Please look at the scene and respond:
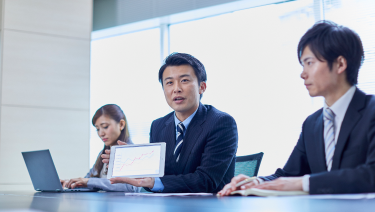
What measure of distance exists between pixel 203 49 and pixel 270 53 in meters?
0.92

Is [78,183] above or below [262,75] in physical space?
→ below

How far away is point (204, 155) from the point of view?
229 centimetres

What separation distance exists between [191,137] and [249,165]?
0.52 metres

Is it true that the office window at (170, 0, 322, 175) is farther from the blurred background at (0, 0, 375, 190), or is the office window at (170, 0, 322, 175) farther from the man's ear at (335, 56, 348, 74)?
the man's ear at (335, 56, 348, 74)

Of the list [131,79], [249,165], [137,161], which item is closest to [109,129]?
Result: [249,165]

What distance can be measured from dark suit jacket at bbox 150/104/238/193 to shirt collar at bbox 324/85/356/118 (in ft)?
2.67

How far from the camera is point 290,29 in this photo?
450 cm

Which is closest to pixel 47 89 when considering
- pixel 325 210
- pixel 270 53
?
pixel 270 53

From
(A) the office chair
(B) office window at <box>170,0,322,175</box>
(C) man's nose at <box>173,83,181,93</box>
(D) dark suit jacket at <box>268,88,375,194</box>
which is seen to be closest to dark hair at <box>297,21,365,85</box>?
(D) dark suit jacket at <box>268,88,375,194</box>

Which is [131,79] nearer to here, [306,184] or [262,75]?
[262,75]

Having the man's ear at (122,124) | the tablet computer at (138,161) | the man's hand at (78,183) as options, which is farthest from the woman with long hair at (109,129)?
the tablet computer at (138,161)

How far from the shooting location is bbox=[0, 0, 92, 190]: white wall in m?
4.09

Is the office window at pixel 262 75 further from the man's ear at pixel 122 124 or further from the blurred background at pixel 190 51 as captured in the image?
the man's ear at pixel 122 124

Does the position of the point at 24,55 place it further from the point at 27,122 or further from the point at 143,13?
the point at 143,13
